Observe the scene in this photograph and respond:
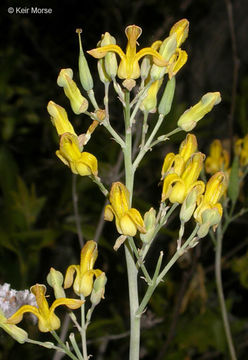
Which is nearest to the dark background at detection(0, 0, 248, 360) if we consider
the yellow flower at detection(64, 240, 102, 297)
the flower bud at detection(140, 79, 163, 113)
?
the yellow flower at detection(64, 240, 102, 297)

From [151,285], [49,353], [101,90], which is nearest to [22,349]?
[49,353]

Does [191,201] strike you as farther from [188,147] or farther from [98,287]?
[98,287]

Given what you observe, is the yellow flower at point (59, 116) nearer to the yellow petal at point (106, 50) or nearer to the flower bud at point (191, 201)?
the yellow petal at point (106, 50)

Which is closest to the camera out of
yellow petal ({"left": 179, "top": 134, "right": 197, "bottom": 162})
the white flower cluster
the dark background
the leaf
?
yellow petal ({"left": 179, "top": 134, "right": 197, "bottom": 162})

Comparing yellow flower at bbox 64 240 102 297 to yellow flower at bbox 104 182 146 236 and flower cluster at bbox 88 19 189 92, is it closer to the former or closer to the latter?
yellow flower at bbox 104 182 146 236

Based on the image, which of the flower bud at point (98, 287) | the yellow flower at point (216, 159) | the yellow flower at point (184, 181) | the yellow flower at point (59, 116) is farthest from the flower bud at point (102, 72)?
the yellow flower at point (216, 159)

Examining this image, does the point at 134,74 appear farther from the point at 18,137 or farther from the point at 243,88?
the point at 18,137

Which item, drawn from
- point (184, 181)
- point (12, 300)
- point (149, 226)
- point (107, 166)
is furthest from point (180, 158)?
point (107, 166)
